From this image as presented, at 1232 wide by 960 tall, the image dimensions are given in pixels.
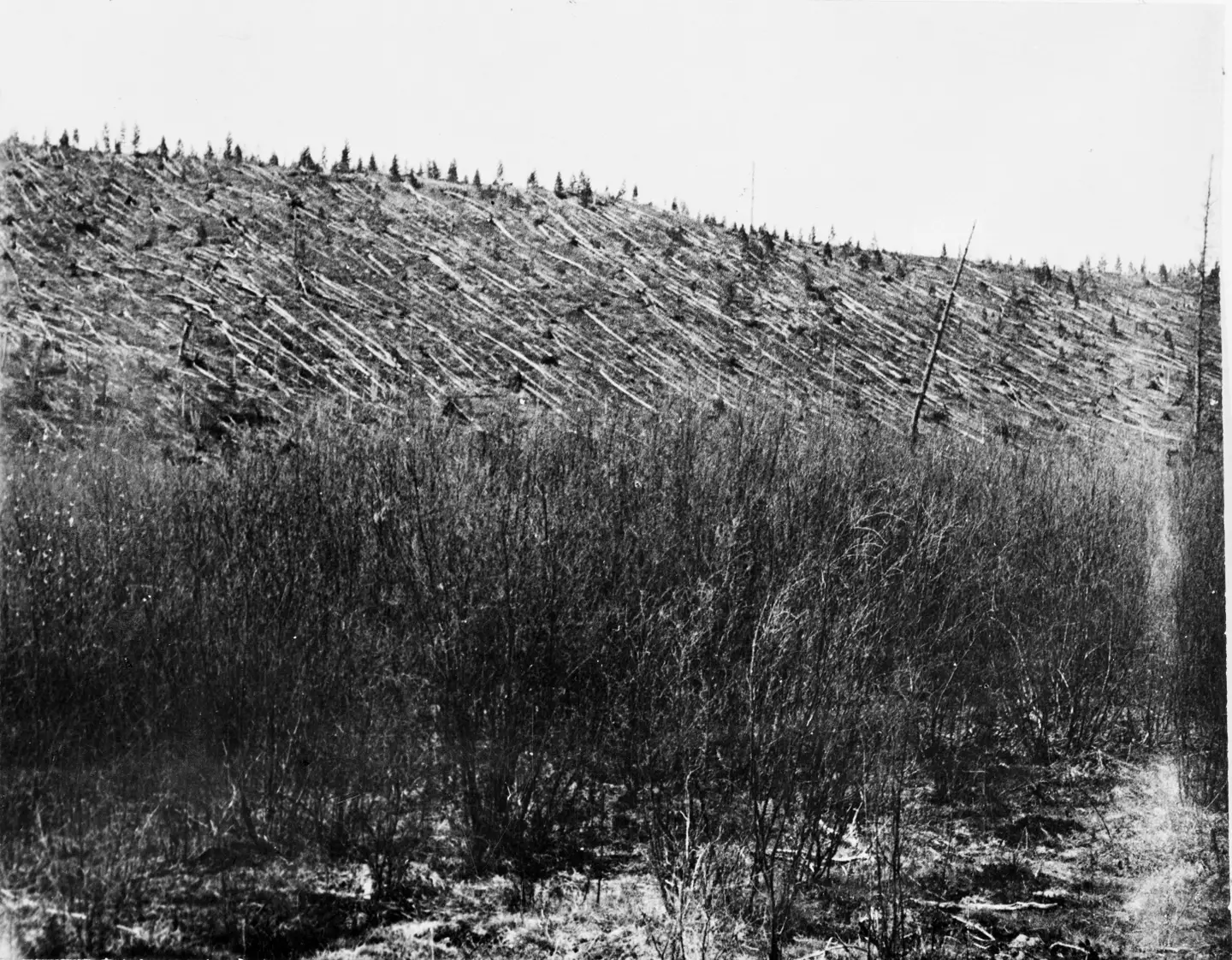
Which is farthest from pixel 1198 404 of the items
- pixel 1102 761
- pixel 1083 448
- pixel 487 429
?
pixel 487 429

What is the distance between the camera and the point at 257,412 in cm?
711

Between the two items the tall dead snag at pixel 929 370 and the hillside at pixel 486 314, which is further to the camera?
the tall dead snag at pixel 929 370

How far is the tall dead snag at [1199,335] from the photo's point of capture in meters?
4.42

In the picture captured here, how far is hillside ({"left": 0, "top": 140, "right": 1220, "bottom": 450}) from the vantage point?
19.7 ft

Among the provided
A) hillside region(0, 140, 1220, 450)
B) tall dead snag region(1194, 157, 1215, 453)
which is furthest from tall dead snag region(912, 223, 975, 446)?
tall dead snag region(1194, 157, 1215, 453)

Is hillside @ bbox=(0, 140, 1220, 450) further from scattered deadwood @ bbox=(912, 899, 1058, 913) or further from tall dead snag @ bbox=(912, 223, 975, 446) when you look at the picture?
scattered deadwood @ bbox=(912, 899, 1058, 913)

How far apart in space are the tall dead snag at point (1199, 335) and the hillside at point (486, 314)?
4.2 inches

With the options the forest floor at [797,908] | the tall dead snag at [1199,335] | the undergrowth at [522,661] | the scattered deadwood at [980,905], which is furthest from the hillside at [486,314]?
the scattered deadwood at [980,905]

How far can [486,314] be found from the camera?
10.7 metres

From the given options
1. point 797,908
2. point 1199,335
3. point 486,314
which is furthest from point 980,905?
point 486,314

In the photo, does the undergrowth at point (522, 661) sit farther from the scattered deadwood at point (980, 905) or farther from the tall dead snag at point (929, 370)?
the tall dead snag at point (929, 370)

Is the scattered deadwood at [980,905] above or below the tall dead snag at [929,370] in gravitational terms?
below

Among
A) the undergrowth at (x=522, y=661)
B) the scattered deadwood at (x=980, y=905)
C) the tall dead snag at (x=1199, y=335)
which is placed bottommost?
the scattered deadwood at (x=980, y=905)

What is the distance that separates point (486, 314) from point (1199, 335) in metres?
7.76
